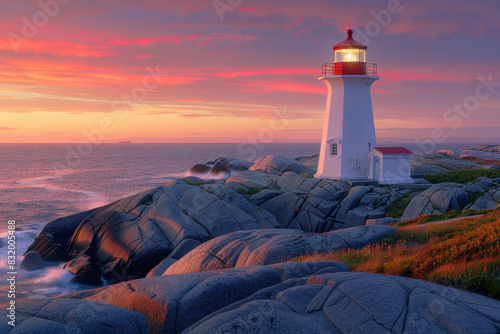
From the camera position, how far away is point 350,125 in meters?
32.9

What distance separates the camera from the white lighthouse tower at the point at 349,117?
32.0 m

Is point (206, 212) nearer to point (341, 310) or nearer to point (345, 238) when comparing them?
point (345, 238)

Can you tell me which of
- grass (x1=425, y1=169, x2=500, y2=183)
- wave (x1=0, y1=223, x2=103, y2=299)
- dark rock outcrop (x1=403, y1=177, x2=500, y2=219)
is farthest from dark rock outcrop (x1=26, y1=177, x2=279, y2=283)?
grass (x1=425, y1=169, x2=500, y2=183)

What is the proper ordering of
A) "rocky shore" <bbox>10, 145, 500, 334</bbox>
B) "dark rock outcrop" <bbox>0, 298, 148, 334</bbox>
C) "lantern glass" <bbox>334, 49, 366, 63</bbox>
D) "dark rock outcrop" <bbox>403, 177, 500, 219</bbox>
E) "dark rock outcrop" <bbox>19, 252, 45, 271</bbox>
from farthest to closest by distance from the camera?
"lantern glass" <bbox>334, 49, 366, 63</bbox> < "dark rock outcrop" <bbox>403, 177, 500, 219</bbox> < "dark rock outcrop" <bbox>19, 252, 45, 271</bbox> < "rocky shore" <bbox>10, 145, 500, 334</bbox> < "dark rock outcrop" <bbox>0, 298, 148, 334</bbox>

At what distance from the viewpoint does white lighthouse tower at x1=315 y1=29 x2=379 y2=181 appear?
32.0m

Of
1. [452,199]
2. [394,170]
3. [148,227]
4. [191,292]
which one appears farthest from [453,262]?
[394,170]

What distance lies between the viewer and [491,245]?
8562 mm

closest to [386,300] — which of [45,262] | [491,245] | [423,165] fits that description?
[491,245]

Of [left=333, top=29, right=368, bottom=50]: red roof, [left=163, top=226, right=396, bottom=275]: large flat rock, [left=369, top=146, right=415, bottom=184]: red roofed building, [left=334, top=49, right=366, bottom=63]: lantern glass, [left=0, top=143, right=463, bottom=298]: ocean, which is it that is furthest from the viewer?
[left=369, top=146, right=415, bottom=184]: red roofed building

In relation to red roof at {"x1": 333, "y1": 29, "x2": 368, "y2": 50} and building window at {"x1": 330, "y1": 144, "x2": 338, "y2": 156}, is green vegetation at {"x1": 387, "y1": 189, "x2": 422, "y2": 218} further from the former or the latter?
red roof at {"x1": 333, "y1": 29, "x2": 368, "y2": 50}

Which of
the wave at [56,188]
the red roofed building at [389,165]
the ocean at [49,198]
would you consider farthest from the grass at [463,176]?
the wave at [56,188]

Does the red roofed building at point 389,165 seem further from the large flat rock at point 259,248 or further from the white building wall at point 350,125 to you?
the large flat rock at point 259,248

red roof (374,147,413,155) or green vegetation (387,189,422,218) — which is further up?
red roof (374,147,413,155)

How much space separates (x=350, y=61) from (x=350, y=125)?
493cm
